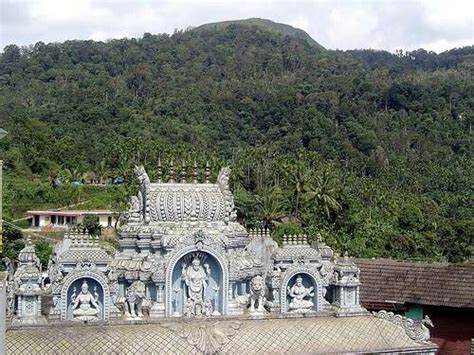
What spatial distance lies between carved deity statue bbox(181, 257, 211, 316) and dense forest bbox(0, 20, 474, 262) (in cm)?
1670

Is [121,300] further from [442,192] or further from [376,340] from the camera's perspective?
[442,192]

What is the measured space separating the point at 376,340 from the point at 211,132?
6574 cm

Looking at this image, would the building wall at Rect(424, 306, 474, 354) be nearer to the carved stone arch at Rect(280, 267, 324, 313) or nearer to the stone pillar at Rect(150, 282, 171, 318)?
the carved stone arch at Rect(280, 267, 324, 313)

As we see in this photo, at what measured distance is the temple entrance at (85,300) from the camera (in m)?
15.0

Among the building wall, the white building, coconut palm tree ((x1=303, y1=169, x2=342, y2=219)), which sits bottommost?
the building wall

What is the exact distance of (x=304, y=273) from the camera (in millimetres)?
16344

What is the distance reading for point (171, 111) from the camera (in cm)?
8438

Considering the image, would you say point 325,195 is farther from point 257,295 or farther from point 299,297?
point 257,295

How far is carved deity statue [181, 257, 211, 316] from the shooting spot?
611 inches

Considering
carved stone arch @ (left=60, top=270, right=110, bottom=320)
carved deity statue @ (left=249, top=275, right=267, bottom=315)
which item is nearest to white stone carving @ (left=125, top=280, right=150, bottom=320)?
carved stone arch @ (left=60, top=270, right=110, bottom=320)

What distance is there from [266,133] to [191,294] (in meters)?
69.6

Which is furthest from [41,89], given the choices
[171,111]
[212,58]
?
[212,58]

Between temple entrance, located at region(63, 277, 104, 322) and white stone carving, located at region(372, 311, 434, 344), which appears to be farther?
white stone carving, located at region(372, 311, 434, 344)

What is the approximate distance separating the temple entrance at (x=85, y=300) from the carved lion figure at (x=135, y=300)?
490 mm
